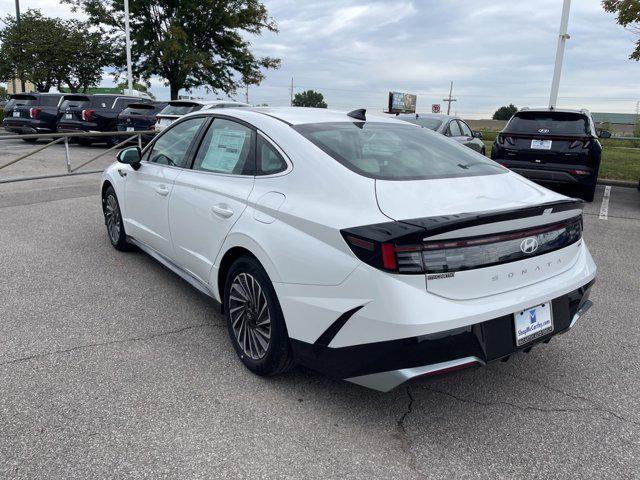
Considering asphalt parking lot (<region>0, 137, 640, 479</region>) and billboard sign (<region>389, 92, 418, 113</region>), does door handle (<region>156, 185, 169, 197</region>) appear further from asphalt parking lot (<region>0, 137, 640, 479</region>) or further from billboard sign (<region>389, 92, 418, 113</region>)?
billboard sign (<region>389, 92, 418, 113</region>)

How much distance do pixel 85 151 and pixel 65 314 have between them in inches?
549

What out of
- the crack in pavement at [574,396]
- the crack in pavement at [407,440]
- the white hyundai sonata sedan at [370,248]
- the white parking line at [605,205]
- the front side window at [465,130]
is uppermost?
the front side window at [465,130]

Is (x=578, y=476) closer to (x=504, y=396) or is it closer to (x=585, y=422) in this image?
(x=585, y=422)

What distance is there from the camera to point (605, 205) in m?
9.30

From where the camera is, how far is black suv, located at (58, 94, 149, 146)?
17.1 m

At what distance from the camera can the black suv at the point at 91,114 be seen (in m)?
17.1

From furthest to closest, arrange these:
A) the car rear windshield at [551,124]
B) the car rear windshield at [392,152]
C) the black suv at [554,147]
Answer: the car rear windshield at [551,124] → the black suv at [554,147] → the car rear windshield at [392,152]

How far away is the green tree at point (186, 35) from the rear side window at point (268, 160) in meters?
25.1

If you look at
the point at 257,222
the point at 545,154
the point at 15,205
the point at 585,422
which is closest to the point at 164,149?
the point at 257,222

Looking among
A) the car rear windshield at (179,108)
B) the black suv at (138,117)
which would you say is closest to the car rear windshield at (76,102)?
the black suv at (138,117)

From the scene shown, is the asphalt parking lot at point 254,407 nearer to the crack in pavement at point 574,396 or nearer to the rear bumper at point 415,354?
the crack in pavement at point 574,396

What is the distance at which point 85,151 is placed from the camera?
16234mm

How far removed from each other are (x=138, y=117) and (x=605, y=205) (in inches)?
515

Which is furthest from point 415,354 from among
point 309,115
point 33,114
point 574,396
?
point 33,114
